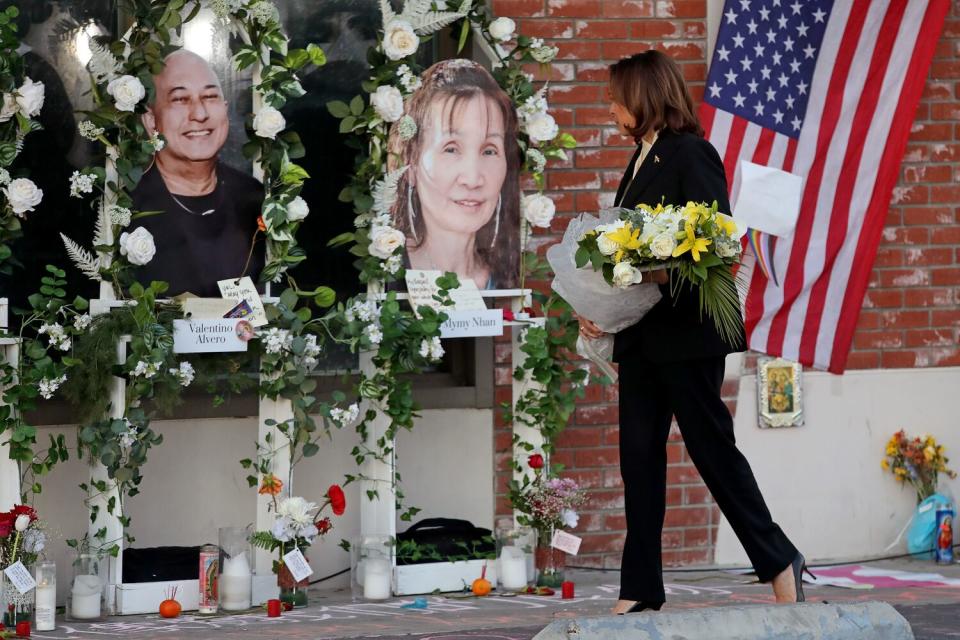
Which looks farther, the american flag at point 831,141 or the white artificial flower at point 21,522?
the american flag at point 831,141

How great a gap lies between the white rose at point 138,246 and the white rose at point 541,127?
1.56 meters

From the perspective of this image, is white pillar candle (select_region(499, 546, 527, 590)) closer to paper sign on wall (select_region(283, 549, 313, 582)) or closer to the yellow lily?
paper sign on wall (select_region(283, 549, 313, 582))

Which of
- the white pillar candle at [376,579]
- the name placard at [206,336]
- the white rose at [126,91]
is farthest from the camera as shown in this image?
the white pillar candle at [376,579]

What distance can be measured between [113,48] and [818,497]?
3.62 meters

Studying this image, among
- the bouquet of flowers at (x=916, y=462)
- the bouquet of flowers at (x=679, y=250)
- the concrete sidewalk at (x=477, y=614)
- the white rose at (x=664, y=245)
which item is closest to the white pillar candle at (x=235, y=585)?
the concrete sidewalk at (x=477, y=614)

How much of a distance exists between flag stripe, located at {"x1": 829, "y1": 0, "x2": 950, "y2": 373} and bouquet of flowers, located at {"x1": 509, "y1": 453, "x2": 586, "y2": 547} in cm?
151

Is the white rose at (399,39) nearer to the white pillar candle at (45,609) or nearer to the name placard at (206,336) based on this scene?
the name placard at (206,336)

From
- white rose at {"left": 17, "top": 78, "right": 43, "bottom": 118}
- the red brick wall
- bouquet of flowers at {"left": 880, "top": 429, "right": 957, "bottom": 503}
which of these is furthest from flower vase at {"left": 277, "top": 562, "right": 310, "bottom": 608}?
bouquet of flowers at {"left": 880, "top": 429, "right": 957, "bottom": 503}

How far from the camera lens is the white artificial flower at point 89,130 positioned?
5398 mm

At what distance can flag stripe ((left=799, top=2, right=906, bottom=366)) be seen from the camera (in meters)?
6.66

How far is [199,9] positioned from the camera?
18.3 feet

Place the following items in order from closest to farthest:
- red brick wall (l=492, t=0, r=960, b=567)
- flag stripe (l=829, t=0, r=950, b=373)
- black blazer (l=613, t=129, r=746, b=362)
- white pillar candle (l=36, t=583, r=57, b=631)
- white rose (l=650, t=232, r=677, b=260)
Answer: white rose (l=650, t=232, r=677, b=260)
black blazer (l=613, t=129, r=746, b=362)
white pillar candle (l=36, t=583, r=57, b=631)
red brick wall (l=492, t=0, r=960, b=567)
flag stripe (l=829, t=0, r=950, b=373)

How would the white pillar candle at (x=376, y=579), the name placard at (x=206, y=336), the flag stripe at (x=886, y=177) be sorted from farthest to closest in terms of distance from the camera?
1. the flag stripe at (x=886, y=177)
2. the white pillar candle at (x=376, y=579)
3. the name placard at (x=206, y=336)

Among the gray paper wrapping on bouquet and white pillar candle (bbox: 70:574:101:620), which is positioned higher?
the gray paper wrapping on bouquet
